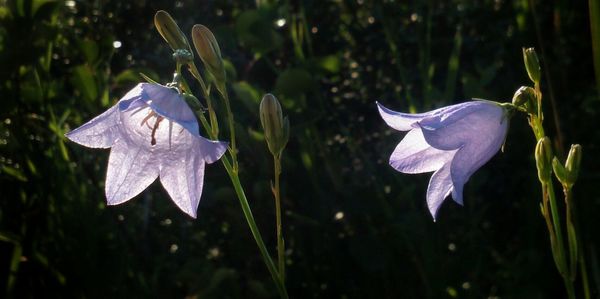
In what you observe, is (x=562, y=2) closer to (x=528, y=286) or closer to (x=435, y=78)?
(x=435, y=78)

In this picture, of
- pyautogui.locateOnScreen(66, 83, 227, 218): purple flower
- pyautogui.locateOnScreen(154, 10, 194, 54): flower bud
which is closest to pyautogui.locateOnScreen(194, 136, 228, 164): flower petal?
pyautogui.locateOnScreen(66, 83, 227, 218): purple flower

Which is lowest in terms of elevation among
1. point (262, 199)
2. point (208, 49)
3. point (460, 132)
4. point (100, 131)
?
point (262, 199)

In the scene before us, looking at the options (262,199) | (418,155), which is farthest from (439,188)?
(262,199)

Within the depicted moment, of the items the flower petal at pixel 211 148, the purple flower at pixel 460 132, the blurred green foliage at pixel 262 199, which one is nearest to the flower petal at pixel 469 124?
the purple flower at pixel 460 132

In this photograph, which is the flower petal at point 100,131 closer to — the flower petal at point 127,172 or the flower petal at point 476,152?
the flower petal at point 127,172

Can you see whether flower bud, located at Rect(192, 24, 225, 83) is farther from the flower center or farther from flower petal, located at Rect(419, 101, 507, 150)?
flower petal, located at Rect(419, 101, 507, 150)

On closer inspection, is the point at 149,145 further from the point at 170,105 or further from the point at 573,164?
the point at 573,164

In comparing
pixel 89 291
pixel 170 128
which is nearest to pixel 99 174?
pixel 89 291
